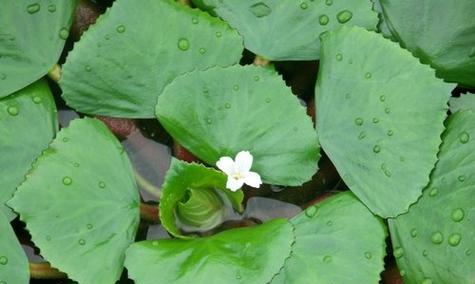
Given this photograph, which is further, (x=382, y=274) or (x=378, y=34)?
(x=382, y=274)

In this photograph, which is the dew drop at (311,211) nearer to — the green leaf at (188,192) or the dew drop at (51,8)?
the green leaf at (188,192)

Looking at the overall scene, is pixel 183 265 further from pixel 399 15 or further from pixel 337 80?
pixel 399 15

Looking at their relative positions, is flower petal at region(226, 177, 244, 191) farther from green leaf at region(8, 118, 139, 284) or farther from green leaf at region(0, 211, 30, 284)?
green leaf at region(0, 211, 30, 284)

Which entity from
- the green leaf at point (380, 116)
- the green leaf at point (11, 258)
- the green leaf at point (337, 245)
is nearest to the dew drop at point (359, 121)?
the green leaf at point (380, 116)

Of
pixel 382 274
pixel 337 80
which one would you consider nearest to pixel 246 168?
pixel 337 80

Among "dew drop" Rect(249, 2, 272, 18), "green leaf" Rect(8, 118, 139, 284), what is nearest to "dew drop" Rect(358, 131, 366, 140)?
"dew drop" Rect(249, 2, 272, 18)
